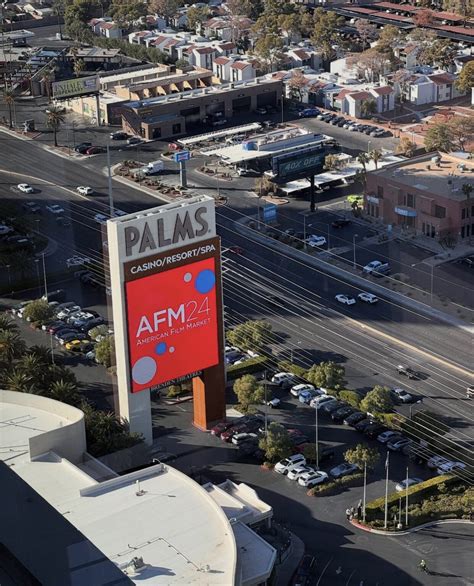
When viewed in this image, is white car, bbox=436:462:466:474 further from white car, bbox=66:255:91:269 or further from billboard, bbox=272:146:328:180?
billboard, bbox=272:146:328:180

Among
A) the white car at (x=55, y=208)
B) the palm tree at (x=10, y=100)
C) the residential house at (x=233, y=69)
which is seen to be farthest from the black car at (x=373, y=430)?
the residential house at (x=233, y=69)

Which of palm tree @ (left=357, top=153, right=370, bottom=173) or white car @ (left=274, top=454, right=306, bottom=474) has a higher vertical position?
palm tree @ (left=357, top=153, right=370, bottom=173)

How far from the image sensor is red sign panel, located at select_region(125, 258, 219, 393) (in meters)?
12.4

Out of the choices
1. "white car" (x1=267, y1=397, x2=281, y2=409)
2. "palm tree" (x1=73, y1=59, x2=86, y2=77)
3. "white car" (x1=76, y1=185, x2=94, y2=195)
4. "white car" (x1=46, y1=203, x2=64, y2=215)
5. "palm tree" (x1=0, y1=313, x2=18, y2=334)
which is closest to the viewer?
"white car" (x1=267, y1=397, x2=281, y2=409)

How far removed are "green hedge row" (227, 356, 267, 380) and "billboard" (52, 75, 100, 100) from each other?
14171 mm

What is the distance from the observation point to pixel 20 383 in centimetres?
1302

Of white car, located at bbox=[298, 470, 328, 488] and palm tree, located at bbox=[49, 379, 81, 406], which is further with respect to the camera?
palm tree, located at bbox=[49, 379, 81, 406]

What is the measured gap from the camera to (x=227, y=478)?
11.9 metres

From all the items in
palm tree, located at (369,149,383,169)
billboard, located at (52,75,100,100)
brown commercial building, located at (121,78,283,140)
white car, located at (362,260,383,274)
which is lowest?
white car, located at (362,260,383,274)

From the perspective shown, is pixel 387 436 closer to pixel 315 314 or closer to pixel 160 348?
pixel 160 348

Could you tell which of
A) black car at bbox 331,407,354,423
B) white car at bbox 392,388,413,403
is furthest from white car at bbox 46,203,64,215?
black car at bbox 331,407,354,423

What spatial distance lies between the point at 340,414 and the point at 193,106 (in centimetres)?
1536

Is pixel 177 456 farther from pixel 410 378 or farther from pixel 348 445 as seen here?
pixel 410 378

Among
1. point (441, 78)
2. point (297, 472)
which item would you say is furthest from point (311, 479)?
point (441, 78)
